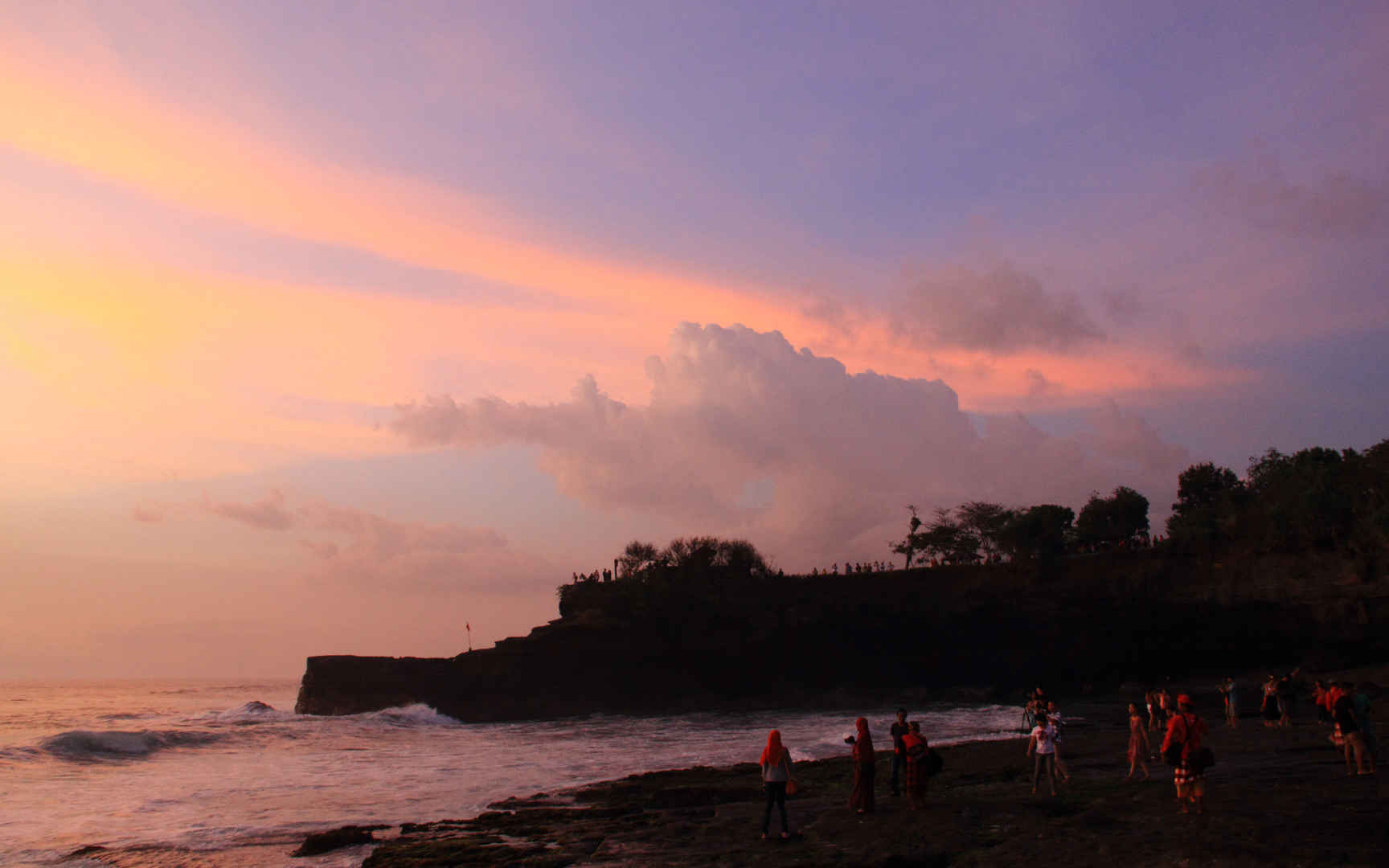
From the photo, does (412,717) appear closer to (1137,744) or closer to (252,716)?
(252,716)

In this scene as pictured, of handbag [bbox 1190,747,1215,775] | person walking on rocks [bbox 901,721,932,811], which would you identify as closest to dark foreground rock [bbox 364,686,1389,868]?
person walking on rocks [bbox 901,721,932,811]

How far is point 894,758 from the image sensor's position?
18625 mm

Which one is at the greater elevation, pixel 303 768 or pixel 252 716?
pixel 303 768

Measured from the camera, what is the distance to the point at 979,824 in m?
14.6

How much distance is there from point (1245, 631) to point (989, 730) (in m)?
28.9

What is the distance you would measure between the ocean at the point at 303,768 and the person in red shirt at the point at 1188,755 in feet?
45.5

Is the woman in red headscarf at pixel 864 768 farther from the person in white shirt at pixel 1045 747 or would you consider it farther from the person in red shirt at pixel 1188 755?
the person in red shirt at pixel 1188 755

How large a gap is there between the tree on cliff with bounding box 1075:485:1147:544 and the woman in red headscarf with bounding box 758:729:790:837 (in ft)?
268

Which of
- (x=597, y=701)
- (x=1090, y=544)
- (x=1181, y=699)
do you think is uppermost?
(x=1090, y=544)

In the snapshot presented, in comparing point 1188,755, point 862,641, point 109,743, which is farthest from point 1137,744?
point 862,641

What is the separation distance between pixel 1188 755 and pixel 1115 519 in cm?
8415

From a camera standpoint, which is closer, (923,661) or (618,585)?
(923,661)

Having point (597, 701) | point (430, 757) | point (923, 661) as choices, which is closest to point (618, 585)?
point (597, 701)

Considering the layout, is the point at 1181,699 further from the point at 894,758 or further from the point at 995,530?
the point at 995,530
